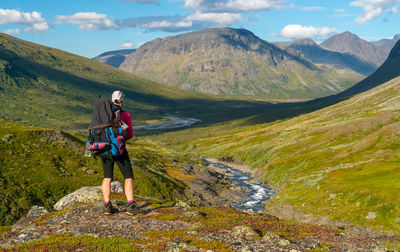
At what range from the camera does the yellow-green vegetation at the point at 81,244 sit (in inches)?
589

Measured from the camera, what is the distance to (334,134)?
133m

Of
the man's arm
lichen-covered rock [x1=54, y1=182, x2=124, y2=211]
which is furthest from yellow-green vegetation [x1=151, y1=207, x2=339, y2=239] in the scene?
lichen-covered rock [x1=54, y1=182, x2=124, y2=211]

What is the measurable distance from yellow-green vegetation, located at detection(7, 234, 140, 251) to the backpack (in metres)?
4.55

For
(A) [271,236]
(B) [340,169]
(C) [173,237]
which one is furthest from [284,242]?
(B) [340,169]

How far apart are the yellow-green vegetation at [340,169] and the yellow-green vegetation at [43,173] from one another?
31436mm

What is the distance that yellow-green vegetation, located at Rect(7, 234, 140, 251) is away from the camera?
15.0 metres

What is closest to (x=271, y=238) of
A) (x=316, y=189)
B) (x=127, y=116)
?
(x=127, y=116)

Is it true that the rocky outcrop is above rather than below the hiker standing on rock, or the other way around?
below

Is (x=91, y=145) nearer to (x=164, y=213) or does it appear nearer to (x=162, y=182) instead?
(x=164, y=213)

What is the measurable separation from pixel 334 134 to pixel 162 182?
8565 cm

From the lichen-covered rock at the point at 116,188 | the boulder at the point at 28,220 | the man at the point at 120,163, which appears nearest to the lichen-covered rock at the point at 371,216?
the lichen-covered rock at the point at 116,188

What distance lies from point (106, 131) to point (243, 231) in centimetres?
949

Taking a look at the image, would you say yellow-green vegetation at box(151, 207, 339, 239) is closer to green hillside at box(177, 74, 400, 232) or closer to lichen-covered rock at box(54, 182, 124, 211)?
lichen-covered rock at box(54, 182, 124, 211)

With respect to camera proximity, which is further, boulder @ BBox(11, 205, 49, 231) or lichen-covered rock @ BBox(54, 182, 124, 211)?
lichen-covered rock @ BBox(54, 182, 124, 211)
